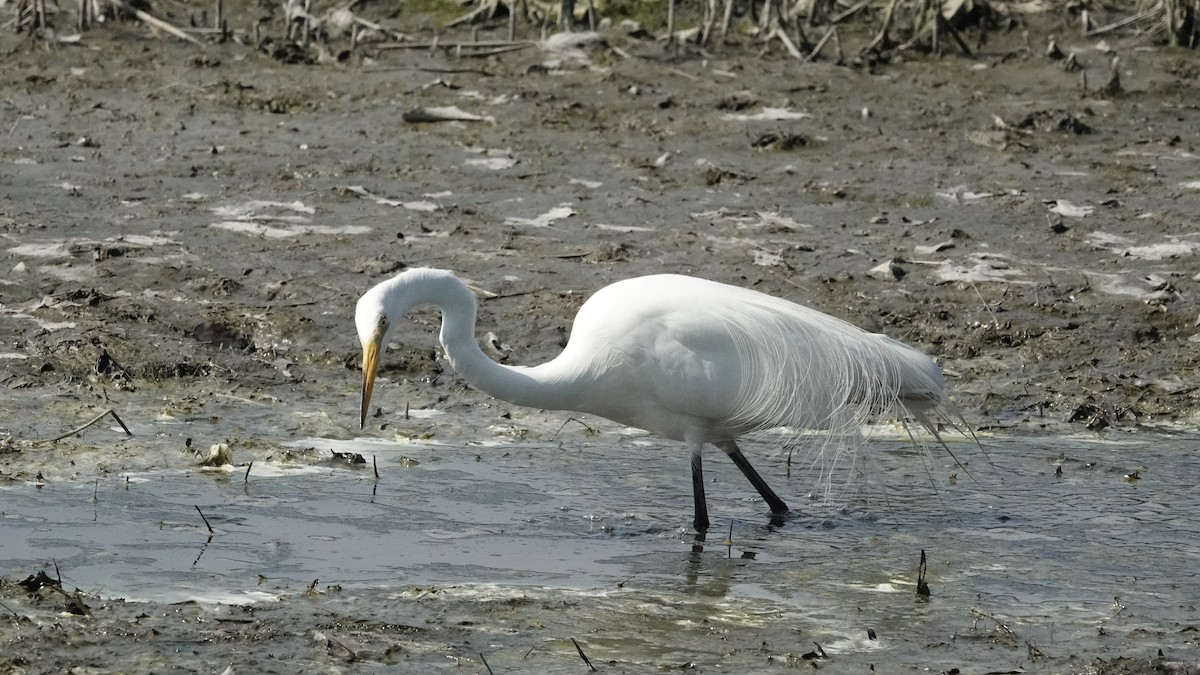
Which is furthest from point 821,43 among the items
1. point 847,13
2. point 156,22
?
point 156,22

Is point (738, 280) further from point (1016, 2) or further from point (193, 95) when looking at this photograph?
point (1016, 2)

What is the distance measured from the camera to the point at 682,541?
5555 mm

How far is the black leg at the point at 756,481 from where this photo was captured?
5938 mm

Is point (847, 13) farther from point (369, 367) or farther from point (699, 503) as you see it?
point (369, 367)

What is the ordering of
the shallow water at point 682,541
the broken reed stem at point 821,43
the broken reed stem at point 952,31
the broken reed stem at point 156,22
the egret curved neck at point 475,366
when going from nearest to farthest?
the shallow water at point 682,541 → the egret curved neck at point 475,366 → the broken reed stem at point 821,43 → the broken reed stem at point 952,31 → the broken reed stem at point 156,22

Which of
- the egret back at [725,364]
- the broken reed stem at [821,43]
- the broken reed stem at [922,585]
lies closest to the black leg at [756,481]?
the egret back at [725,364]

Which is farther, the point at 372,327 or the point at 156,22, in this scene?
the point at 156,22

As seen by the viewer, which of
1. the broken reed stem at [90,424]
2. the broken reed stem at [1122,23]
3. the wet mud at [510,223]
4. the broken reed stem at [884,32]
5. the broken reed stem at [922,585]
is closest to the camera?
the broken reed stem at [922,585]

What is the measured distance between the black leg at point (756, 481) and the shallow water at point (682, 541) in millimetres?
68

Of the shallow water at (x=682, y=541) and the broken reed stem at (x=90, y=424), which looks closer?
the shallow water at (x=682, y=541)

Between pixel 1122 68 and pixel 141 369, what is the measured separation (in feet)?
25.0

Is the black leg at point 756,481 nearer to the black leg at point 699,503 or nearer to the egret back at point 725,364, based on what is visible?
the egret back at point 725,364

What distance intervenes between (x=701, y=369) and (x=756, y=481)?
1.83 feet

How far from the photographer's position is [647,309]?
568 centimetres
